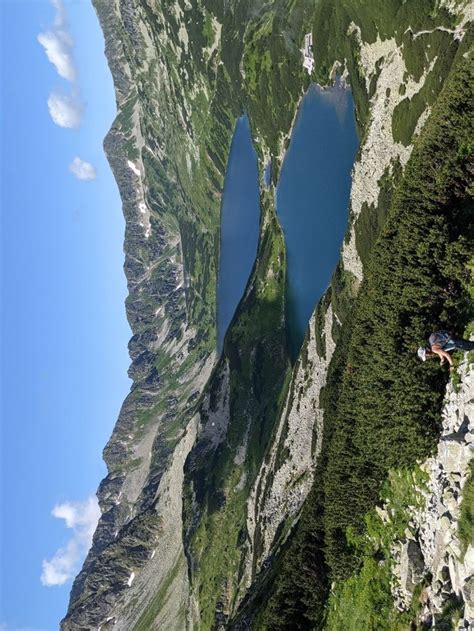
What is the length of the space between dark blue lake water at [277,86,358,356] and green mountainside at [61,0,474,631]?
4448mm

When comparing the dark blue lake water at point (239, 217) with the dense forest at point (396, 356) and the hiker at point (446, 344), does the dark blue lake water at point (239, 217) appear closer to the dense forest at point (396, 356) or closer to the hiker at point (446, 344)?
the dense forest at point (396, 356)

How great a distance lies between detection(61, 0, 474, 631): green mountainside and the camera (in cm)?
3675

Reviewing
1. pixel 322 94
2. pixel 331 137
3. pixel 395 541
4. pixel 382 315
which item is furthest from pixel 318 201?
pixel 395 541

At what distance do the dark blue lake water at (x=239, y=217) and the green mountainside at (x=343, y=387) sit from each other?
1352 cm

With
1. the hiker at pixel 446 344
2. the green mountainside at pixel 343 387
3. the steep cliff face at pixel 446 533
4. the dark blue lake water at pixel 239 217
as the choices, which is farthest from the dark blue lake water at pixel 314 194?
the steep cliff face at pixel 446 533

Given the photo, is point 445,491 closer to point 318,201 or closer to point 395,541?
point 395,541

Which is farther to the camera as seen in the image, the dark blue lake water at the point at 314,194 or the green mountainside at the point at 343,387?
the dark blue lake water at the point at 314,194

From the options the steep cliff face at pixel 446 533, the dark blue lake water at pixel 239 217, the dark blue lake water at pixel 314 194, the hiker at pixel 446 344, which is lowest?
the steep cliff face at pixel 446 533

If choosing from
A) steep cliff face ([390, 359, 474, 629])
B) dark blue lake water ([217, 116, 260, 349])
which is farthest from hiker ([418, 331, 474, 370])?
dark blue lake water ([217, 116, 260, 349])

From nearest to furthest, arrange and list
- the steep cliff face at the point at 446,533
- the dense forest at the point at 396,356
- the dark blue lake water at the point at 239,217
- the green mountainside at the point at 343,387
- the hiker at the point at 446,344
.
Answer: the steep cliff face at the point at 446,533, the hiker at the point at 446,344, the green mountainside at the point at 343,387, the dense forest at the point at 396,356, the dark blue lake water at the point at 239,217

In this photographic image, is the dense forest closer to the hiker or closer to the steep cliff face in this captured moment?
the steep cliff face

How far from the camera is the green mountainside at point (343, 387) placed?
121 ft

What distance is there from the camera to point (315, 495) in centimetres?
5884

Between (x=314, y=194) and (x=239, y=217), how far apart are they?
68.9 m
